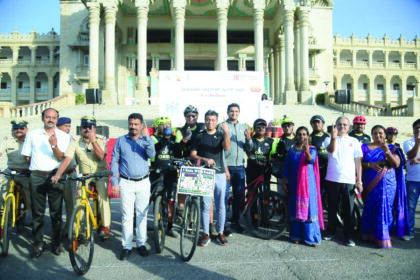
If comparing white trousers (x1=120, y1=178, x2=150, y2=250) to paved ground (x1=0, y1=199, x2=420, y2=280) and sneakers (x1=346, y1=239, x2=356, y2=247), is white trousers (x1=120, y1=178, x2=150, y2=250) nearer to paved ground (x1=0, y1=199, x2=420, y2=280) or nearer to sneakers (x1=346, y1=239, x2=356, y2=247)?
paved ground (x1=0, y1=199, x2=420, y2=280)

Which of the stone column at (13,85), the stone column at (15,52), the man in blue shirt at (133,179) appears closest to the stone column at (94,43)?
the man in blue shirt at (133,179)

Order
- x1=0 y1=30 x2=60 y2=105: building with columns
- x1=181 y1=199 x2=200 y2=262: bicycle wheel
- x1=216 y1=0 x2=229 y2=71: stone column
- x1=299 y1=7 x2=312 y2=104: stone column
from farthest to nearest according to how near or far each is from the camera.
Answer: x1=0 y1=30 x2=60 y2=105: building with columns → x1=299 y1=7 x2=312 y2=104: stone column → x1=216 y1=0 x2=229 y2=71: stone column → x1=181 y1=199 x2=200 y2=262: bicycle wheel

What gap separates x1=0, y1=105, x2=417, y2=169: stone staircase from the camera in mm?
14898

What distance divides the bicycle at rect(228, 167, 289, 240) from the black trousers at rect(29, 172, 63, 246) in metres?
2.94

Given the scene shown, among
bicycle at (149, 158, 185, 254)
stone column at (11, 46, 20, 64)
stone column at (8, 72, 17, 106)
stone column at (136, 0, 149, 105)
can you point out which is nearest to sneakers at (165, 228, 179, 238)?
bicycle at (149, 158, 185, 254)

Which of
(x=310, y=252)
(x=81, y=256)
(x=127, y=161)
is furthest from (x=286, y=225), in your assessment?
(x=81, y=256)

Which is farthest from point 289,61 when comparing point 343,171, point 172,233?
point 172,233

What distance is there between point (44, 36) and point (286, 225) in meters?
51.1

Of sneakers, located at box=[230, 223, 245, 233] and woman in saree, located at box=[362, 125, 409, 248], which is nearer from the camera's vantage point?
woman in saree, located at box=[362, 125, 409, 248]

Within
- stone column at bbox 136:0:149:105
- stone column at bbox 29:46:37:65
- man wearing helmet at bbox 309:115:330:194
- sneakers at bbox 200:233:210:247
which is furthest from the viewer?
stone column at bbox 29:46:37:65

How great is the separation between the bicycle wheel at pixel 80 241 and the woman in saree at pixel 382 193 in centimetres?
413

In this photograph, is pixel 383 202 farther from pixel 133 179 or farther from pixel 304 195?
pixel 133 179

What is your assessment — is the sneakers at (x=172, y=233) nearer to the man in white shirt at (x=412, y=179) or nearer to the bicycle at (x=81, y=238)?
the bicycle at (x=81, y=238)

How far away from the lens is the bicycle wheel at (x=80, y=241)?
360cm
